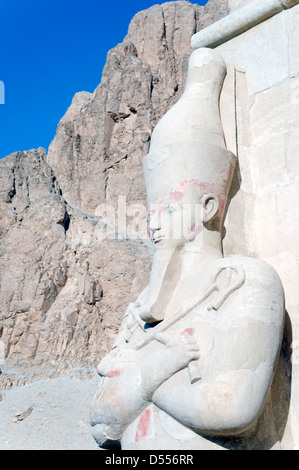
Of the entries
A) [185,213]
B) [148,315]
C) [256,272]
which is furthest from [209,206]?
[148,315]

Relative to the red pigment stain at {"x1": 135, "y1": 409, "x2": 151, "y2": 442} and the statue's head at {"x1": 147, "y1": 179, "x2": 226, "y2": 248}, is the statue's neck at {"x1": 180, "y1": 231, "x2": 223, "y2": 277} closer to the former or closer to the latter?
the statue's head at {"x1": 147, "y1": 179, "x2": 226, "y2": 248}

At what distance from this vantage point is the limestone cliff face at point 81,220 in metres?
23.0

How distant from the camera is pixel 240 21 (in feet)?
11.9

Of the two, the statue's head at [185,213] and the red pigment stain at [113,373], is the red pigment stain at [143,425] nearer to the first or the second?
the red pigment stain at [113,373]

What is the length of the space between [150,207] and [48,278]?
21.4 meters

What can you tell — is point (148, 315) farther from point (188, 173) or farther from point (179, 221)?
point (188, 173)

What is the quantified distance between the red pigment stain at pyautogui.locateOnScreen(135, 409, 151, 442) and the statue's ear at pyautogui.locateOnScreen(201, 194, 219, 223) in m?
1.09

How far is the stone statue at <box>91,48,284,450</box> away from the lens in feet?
8.07

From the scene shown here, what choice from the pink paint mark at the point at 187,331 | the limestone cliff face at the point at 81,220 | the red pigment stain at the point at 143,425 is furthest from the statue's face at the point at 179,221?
the limestone cliff face at the point at 81,220

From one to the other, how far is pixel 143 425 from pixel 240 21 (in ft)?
8.49

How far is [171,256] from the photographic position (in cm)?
308

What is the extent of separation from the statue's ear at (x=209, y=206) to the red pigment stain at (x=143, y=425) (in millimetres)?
1095
